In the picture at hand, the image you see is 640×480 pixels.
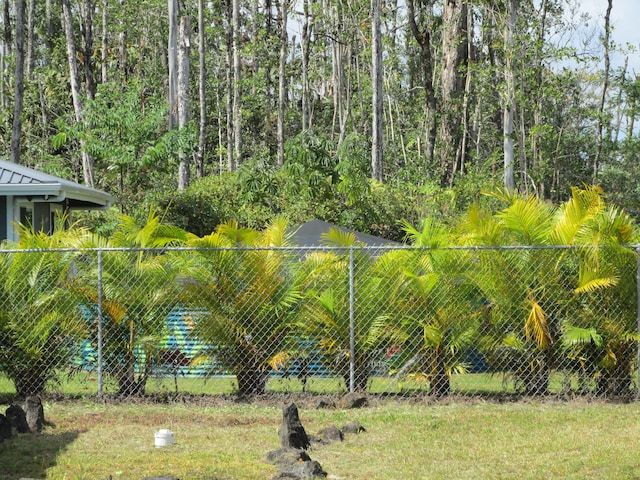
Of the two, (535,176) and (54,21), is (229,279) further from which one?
(54,21)

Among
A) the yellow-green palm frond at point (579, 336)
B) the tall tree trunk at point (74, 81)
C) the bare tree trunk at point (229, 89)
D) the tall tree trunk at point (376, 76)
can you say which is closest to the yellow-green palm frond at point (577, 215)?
the yellow-green palm frond at point (579, 336)

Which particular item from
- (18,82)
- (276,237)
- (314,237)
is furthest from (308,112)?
(276,237)

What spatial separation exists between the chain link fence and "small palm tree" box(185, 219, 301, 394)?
14 millimetres

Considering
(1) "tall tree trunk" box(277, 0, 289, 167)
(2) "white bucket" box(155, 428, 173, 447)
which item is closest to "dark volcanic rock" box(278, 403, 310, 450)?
(2) "white bucket" box(155, 428, 173, 447)

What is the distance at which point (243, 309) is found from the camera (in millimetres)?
9797

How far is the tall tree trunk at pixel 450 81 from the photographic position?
1003 inches

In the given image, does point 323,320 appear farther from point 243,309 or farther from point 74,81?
point 74,81

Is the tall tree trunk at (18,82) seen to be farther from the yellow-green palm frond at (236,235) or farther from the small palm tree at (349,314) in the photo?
the small palm tree at (349,314)

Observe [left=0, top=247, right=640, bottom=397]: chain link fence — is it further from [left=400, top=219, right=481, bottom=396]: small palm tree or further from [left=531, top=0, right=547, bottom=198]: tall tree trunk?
[left=531, top=0, right=547, bottom=198]: tall tree trunk

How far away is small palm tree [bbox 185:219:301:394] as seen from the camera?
9.76 meters

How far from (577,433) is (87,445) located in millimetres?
4226

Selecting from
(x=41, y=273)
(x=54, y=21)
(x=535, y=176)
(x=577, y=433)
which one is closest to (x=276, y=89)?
(x=54, y=21)

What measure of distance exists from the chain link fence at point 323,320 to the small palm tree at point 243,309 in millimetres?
14

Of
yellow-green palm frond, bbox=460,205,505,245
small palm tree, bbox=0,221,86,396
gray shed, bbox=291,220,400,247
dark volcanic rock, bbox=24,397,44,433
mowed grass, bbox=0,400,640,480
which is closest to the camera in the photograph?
mowed grass, bbox=0,400,640,480
